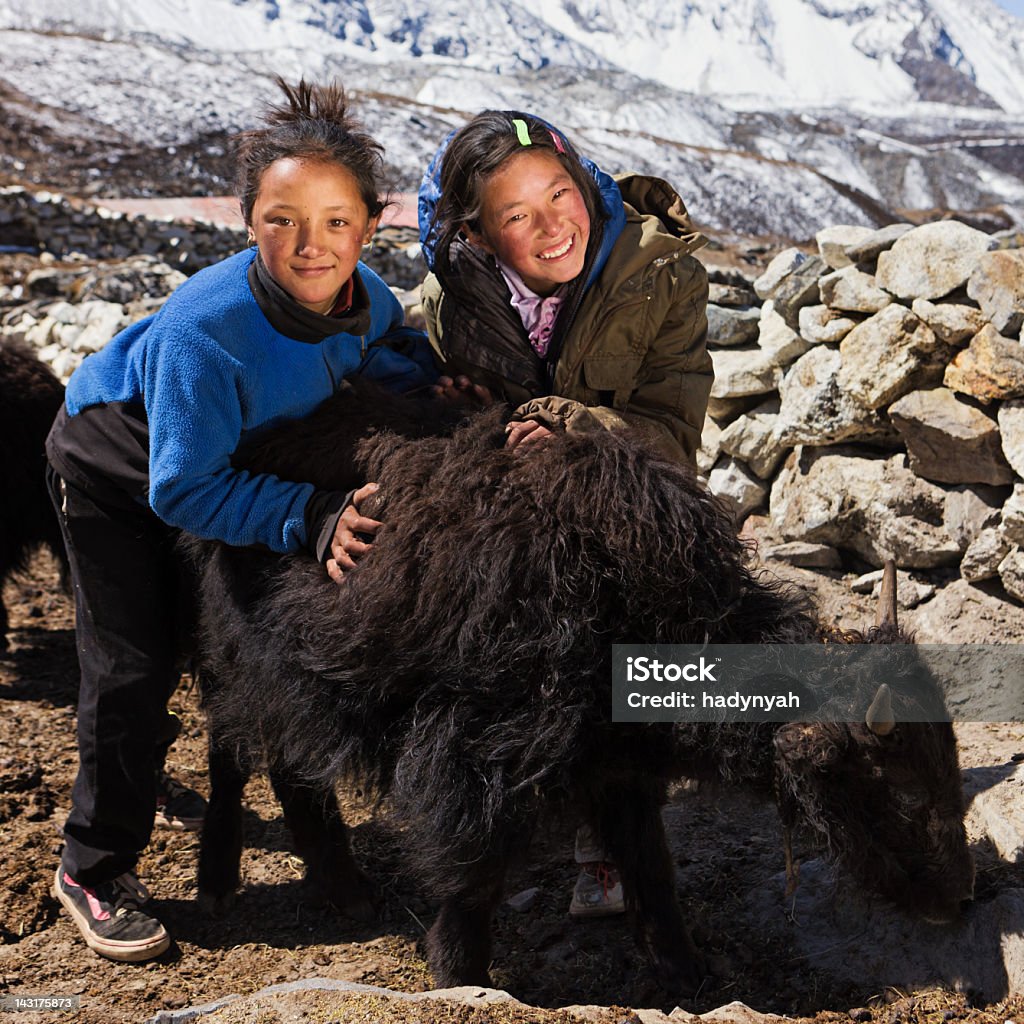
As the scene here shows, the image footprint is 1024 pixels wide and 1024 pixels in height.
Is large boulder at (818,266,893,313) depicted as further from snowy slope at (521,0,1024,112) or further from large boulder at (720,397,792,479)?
snowy slope at (521,0,1024,112)

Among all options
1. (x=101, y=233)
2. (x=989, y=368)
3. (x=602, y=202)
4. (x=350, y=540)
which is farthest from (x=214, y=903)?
(x=101, y=233)

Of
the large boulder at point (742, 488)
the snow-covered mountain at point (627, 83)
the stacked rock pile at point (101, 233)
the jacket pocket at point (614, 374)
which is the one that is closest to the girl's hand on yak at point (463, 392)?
the jacket pocket at point (614, 374)

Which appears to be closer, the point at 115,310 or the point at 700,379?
the point at 700,379

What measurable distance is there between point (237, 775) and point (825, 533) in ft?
9.66

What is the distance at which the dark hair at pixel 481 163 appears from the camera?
266 centimetres

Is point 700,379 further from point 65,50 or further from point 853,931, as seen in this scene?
point 65,50

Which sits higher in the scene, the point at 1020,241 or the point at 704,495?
the point at 1020,241

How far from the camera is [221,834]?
3.19 metres

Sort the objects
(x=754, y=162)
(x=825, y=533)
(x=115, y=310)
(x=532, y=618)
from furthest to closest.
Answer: (x=754, y=162)
(x=115, y=310)
(x=825, y=533)
(x=532, y=618)

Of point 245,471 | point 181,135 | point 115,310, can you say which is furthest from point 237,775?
point 181,135

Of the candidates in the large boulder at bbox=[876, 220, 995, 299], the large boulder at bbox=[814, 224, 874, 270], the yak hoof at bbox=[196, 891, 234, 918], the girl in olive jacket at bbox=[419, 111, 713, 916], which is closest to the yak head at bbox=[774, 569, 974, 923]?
the girl in olive jacket at bbox=[419, 111, 713, 916]

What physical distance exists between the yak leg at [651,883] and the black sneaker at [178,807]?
5.85 ft

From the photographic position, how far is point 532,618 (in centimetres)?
218

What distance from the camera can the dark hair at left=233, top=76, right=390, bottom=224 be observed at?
7.97ft
